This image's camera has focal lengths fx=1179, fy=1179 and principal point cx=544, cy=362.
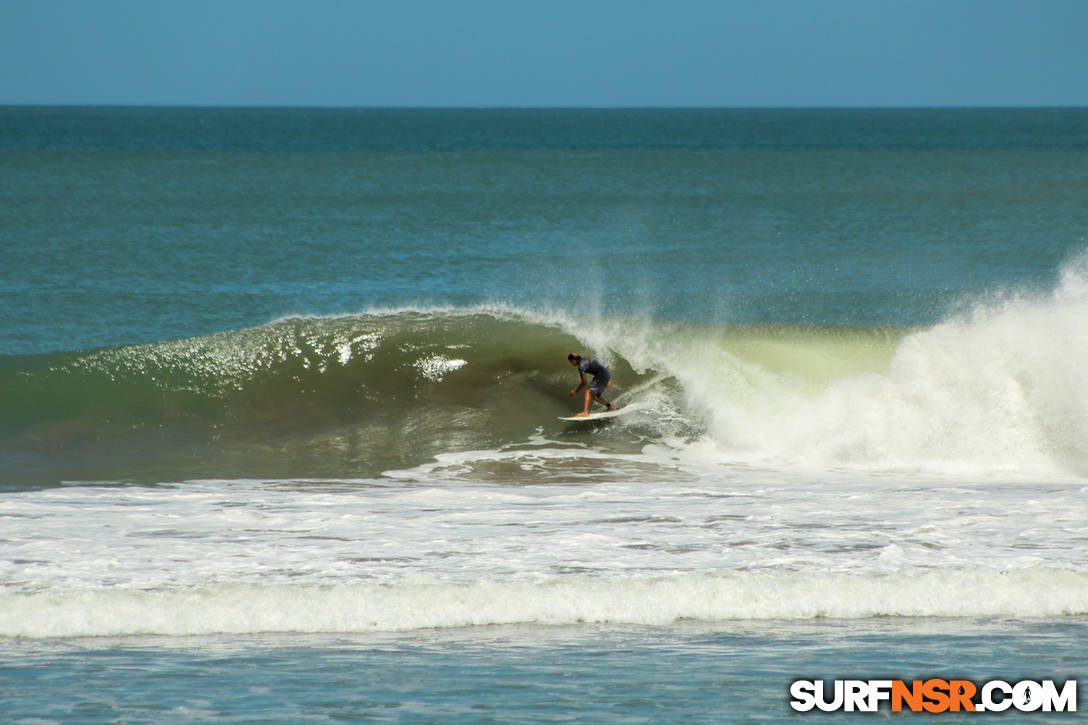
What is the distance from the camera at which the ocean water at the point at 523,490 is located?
20.2 feet

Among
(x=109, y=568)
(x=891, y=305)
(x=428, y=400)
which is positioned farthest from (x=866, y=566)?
(x=891, y=305)

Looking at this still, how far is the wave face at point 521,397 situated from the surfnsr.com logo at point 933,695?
6.35 metres

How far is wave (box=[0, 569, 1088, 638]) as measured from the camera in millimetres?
6988

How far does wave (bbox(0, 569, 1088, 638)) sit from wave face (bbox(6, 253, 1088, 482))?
444 centimetres

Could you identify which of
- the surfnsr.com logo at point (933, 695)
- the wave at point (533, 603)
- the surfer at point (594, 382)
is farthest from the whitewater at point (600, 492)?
the surfnsr.com logo at point (933, 695)

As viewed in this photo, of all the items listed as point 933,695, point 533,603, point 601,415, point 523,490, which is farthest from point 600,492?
point 933,695

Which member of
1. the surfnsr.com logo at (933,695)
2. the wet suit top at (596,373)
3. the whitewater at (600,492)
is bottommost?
the surfnsr.com logo at (933,695)

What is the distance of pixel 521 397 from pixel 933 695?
9201 mm

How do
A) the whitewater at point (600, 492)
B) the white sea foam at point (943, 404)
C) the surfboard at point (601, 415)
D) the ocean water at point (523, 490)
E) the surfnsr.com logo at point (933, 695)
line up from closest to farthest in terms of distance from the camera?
the surfnsr.com logo at point (933, 695), the ocean water at point (523, 490), the whitewater at point (600, 492), the white sea foam at point (943, 404), the surfboard at point (601, 415)

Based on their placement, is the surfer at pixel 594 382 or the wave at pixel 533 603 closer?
the wave at pixel 533 603

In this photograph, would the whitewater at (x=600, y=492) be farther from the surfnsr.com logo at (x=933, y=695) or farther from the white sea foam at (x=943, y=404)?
the surfnsr.com logo at (x=933, y=695)

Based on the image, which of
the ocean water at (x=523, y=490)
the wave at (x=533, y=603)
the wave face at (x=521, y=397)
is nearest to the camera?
the ocean water at (x=523, y=490)

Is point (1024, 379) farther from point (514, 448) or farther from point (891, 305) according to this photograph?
point (891, 305)

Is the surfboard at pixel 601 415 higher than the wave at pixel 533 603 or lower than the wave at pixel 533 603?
higher
